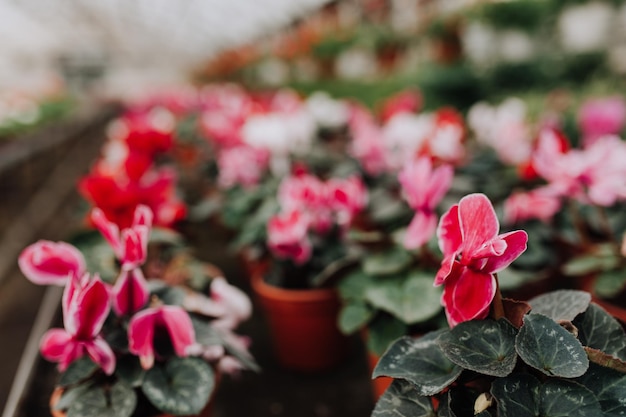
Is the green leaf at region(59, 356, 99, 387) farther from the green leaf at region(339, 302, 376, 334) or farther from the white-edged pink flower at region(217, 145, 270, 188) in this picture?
the white-edged pink flower at region(217, 145, 270, 188)

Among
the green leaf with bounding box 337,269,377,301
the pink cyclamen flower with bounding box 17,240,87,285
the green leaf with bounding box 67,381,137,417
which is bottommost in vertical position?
the green leaf with bounding box 337,269,377,301

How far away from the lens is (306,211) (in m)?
1.40

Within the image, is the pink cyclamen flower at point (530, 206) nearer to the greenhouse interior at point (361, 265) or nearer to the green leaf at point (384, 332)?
the greenhouse interior at point (361, 265)

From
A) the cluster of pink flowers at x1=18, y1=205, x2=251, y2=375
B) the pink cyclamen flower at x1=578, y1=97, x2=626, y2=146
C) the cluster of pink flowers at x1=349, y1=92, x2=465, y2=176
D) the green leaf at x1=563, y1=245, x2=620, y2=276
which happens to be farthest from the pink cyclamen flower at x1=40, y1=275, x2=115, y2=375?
the pink cyclamen flower at x1=578, y1=97, x2=626, y2=146

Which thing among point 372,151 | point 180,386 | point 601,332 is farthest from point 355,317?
point 372,151

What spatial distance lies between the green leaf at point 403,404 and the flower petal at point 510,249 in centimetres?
18

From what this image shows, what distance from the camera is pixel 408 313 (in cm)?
98

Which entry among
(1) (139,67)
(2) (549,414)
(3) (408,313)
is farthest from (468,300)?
(1) (139,67)

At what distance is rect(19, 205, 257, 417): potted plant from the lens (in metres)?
0.80

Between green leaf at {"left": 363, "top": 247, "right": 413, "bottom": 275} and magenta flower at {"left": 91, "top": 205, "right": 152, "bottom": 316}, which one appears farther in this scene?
green leaf at {"left": 363, "top": 247, "right": 413, "bottom": 275}

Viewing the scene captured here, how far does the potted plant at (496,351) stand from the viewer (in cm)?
60

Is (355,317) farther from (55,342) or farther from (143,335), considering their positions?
(55,342)

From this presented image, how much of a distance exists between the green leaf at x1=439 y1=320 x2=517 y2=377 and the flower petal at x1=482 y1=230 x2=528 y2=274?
0.08 m

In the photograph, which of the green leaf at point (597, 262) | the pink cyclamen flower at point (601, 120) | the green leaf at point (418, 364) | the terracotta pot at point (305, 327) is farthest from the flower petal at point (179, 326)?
the pink cyclamen flower at point (601, 120)
